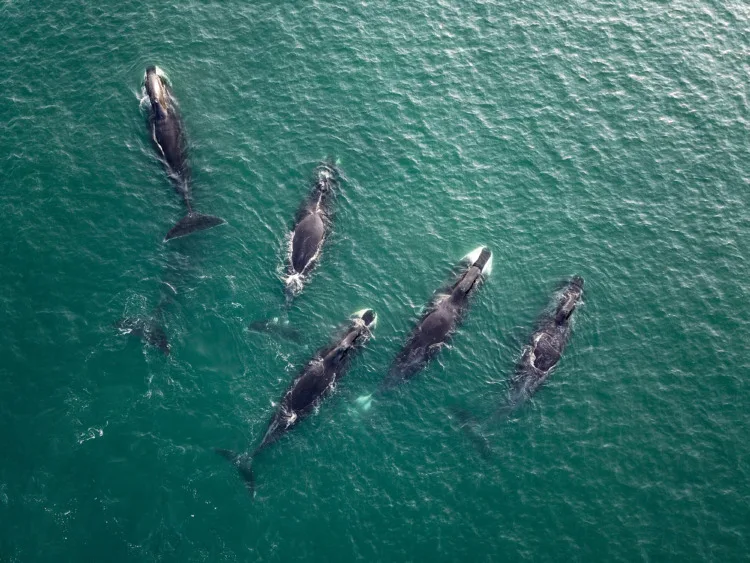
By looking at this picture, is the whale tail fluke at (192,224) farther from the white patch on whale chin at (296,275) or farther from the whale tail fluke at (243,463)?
the whale tail fluke at (243,463)

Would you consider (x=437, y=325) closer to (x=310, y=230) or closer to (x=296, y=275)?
(x=296, y=275)

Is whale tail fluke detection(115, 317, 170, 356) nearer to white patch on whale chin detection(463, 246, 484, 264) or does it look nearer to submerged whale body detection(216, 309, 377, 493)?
submerged whale body detection(216, 309, 377, 493)

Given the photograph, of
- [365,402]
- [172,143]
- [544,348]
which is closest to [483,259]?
[544,348]

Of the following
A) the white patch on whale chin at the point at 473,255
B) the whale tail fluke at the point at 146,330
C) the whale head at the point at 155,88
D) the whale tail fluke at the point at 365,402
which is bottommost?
the whale tail fluke at the point at 365,402

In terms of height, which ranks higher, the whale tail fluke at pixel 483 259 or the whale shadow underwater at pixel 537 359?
the whale tail fluke at pixel 483 259

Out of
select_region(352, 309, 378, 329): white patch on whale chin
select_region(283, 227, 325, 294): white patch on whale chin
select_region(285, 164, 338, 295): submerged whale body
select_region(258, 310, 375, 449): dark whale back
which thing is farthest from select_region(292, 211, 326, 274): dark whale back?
select_region(258, 310, 375, 449): dark whale back

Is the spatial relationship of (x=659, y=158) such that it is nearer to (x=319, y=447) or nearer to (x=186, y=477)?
(x=319, y=447)

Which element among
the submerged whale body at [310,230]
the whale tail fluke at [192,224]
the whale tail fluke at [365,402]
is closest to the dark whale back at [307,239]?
the submerged whale body at [310,230]

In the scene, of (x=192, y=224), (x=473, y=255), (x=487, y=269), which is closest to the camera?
(x=192, y=224)
